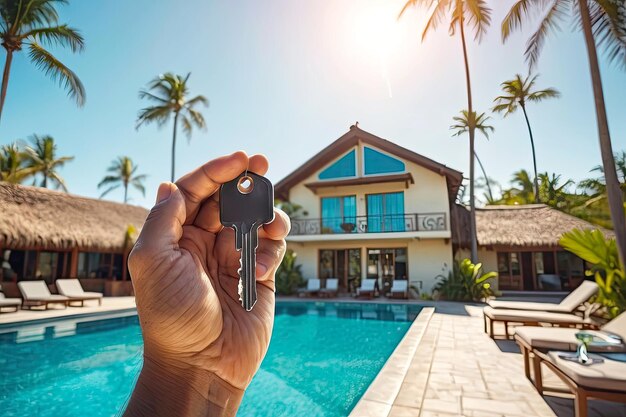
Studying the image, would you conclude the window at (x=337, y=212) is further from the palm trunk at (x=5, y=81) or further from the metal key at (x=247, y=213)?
the metal key at (x=247, y=213)

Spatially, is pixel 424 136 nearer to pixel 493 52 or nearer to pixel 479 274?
pixel 493 52

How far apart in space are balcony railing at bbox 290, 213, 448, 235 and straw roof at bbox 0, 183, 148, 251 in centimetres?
957

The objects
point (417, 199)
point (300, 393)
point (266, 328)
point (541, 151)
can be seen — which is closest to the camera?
point (266, 328)

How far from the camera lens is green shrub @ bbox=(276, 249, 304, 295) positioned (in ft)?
53.2

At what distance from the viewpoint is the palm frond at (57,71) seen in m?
12.0

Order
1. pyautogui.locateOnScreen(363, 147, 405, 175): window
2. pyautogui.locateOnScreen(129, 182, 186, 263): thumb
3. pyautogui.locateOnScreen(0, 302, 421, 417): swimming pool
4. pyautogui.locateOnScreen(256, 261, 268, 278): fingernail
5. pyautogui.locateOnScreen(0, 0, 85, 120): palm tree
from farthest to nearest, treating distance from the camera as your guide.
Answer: pyautogui.locateOnScreen(363, 147, 405, 175): window, pyautogui.locateOnScreen(0, 0, 85, 120): palm tree, pyautogui.locateOnScreen(0, 302, 421, 417): swimming pool, pyautogui.locateOnScreen(256, 261, 268, 278): fingernail, pyautogui.locateOnScreen(129, 182, 186, 263): thumb

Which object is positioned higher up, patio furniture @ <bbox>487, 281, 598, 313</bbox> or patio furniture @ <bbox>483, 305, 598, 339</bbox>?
patio furniture @ <bbox>487, 281, 598, 313</bbox>

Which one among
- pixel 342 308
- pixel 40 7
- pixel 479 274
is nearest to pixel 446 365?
pixel 342 308

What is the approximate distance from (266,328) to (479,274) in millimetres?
15231

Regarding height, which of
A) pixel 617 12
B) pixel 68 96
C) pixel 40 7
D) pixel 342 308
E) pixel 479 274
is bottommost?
pixel 342 308

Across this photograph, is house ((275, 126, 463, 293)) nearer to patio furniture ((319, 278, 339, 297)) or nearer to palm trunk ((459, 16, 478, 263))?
palm trunk ((459, 16, 478, 263))

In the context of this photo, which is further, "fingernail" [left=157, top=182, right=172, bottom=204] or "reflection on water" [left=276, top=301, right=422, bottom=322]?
"reflection on water" [left=276, top=301, right=422, bottom=322]

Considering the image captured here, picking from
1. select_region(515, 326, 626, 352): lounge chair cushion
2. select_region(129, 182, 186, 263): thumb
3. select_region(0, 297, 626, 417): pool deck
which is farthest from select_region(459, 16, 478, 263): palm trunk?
select_region(129, 182, 186, 263): thumb

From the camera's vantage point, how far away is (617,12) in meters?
9.77
